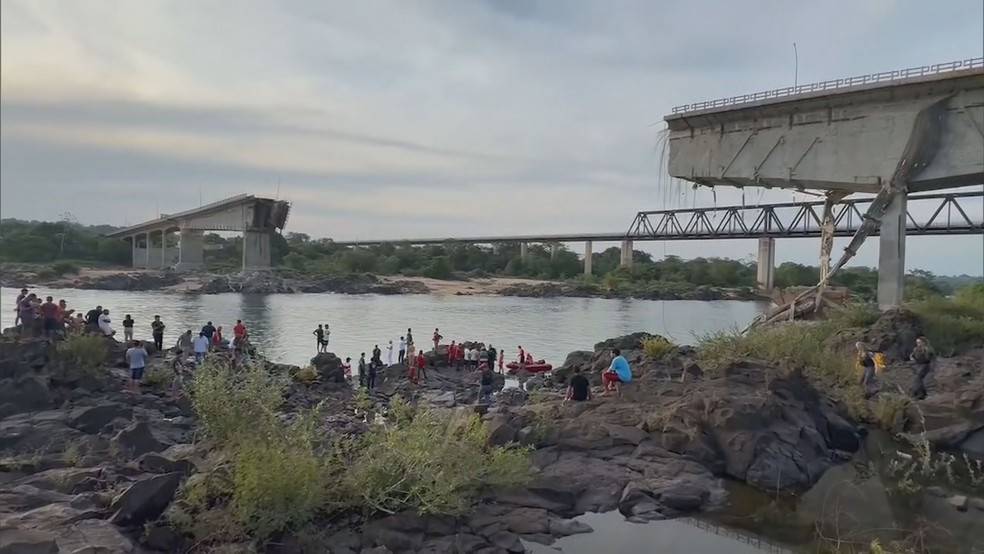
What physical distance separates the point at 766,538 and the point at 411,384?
14.0 metres

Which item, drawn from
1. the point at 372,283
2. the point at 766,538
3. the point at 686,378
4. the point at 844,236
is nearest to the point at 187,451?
the point at 766,538

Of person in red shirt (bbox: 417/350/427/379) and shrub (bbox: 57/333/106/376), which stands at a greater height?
shrub (bbox: 57/333/106/376)

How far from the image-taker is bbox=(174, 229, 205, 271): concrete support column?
284 ft

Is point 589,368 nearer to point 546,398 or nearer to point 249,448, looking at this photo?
point 546,398

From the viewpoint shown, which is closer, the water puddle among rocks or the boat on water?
the water puddle among rocks

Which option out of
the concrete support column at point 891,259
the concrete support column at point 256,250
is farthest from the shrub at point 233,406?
the concrete support column at point 256,250

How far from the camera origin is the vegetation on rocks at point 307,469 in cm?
857

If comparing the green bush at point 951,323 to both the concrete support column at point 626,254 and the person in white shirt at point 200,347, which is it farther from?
the concrete support column at point 626,254

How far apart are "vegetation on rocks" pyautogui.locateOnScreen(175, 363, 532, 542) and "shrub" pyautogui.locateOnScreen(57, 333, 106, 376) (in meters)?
8.07

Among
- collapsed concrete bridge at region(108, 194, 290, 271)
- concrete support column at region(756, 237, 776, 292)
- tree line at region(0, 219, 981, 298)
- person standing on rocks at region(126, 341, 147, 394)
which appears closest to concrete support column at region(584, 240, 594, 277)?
tree line at region(0, 219, 981, 298)

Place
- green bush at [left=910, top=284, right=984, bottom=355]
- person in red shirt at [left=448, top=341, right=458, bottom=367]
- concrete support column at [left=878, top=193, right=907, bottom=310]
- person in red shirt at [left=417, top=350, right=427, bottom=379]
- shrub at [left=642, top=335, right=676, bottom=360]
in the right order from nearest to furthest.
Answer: green bush at [left=910, top=284, right=984, bottom=355] → shrub at [left=642, top=335, right=676, bottom=360] → person in red shirt at [left=417, top=350, right=427, bottom=379] → concrete support column at [left=878, top=193, right=907, bottom=310] → person in red shirt at [left=448, top=341, right=458, bottom=367]

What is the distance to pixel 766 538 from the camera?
10.9m

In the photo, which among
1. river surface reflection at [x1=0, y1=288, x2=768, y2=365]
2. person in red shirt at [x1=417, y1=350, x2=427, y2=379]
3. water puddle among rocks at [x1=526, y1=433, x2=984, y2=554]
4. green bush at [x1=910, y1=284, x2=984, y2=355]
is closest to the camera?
water puddle among rocks at [x1=526, y1=433, x2=984, y2=554]

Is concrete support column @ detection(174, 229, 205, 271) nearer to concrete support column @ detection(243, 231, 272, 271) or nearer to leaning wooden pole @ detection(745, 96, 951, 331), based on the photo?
concrete support column @ detection(243, 231, 272, 271)
